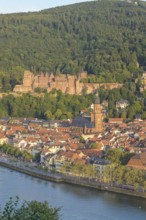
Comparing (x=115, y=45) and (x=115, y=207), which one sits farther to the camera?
(x=115, y=45)

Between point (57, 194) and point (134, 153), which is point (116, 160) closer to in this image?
point (134, 153)

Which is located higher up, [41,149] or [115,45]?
[115,45]

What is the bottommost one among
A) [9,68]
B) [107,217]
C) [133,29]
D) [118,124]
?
[107,217]

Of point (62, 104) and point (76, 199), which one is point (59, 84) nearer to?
point (62, 104)

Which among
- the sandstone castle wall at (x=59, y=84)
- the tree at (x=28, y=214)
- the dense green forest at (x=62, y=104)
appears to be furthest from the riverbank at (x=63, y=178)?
the sandstone castle wall at (x=59, y=84)

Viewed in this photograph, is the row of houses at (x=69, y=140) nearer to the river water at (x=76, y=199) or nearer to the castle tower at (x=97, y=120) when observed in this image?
the castle tower at (x=97, y=120)

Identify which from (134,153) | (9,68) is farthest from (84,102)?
(134,153)
